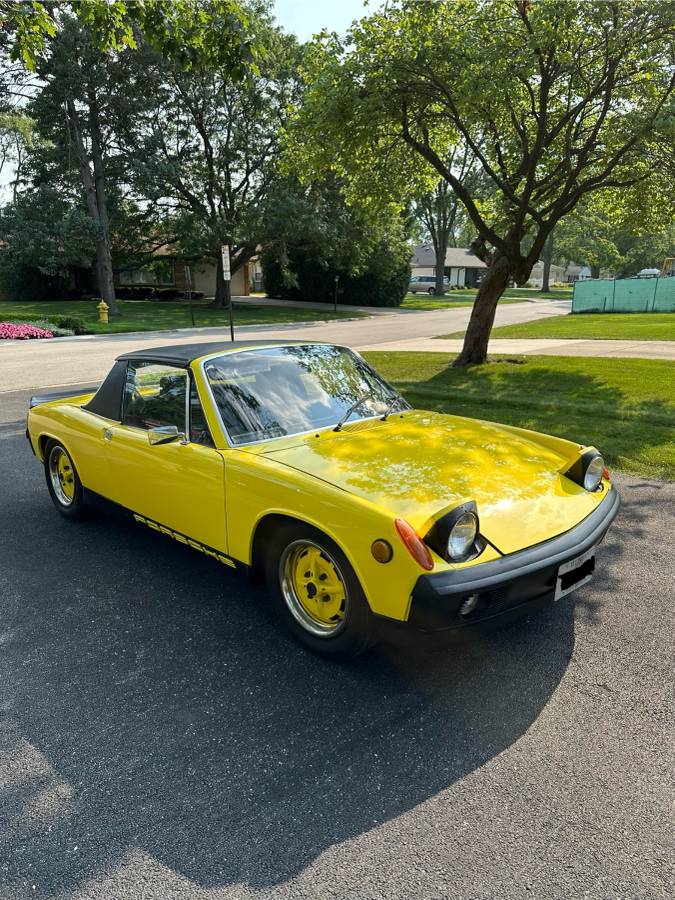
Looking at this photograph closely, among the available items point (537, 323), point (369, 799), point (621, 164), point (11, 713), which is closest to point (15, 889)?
point (11, 713)

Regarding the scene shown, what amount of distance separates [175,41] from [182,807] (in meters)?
8.19

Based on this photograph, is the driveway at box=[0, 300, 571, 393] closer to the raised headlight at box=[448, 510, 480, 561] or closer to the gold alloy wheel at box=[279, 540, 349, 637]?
the gold alloy wheel at box=[279, 540, 349, 637]

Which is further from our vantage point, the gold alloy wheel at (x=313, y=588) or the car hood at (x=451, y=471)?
the gold alloy wheel at (x=313, y=588)

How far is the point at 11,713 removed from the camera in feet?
8.85

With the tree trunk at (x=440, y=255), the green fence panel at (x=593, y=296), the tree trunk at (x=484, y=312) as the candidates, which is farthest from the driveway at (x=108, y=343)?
the tree trunk at (x=440, y=255)

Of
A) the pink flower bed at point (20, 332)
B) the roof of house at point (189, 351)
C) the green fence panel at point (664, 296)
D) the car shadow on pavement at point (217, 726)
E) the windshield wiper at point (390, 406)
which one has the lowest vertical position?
the car shadow on pavement at point (217, 726)

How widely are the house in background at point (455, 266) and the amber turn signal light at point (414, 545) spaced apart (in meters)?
77.1

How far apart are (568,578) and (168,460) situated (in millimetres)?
2315

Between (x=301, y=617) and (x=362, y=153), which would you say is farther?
(x=362, y=153)

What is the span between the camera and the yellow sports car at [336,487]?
2607 mm

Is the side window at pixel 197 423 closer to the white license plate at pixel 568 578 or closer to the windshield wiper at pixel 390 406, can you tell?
the windshield wiper at pixel 390 406

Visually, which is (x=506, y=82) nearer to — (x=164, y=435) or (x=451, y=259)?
(x=164, y=435)

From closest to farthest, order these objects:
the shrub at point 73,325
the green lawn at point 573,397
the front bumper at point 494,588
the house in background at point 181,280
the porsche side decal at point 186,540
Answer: the front bumper at point 494,588, the porsche side decal at point 186,540, the green lawn at point 573,397, the shrub at point 73,325, the house in background at point 181,280

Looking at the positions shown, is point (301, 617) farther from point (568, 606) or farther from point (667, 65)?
point (667, 65)
